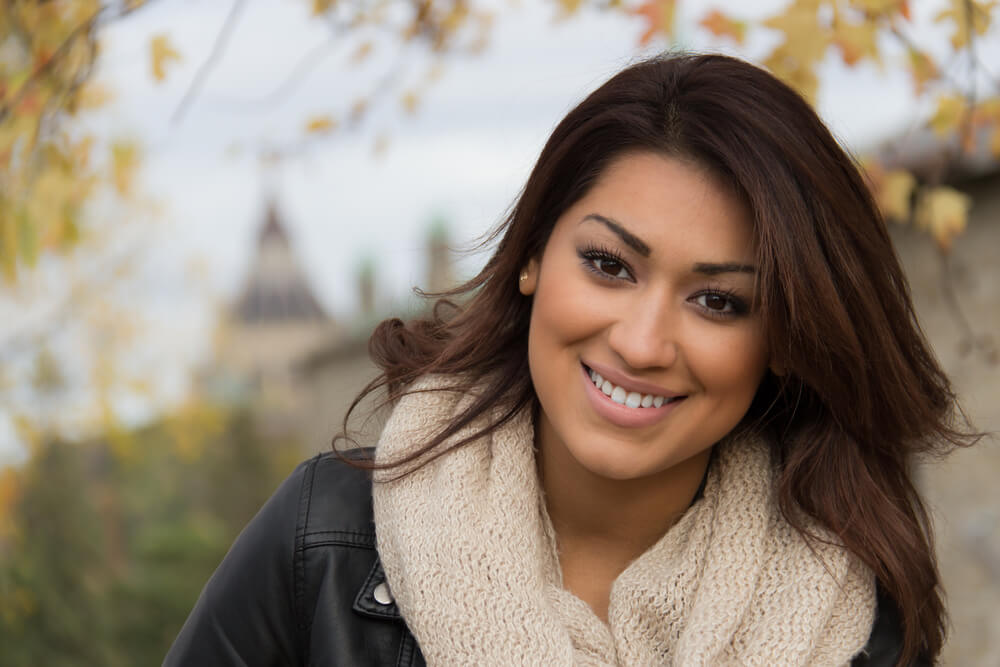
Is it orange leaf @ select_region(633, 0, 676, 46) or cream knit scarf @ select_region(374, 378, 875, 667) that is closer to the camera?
cream knit scarf @ select_region(374, 378, 875, 667)

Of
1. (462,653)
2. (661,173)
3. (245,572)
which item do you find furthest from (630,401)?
(245,572)

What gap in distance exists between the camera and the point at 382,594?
86.5 inches

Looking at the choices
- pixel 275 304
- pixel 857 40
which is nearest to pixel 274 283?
pixel 275 304

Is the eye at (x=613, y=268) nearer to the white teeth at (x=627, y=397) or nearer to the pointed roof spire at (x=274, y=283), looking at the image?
the white teeth at (x=627, y=397)

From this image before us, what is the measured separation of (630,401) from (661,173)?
0.42 m

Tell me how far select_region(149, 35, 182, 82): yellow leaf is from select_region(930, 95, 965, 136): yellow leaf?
6.42ft

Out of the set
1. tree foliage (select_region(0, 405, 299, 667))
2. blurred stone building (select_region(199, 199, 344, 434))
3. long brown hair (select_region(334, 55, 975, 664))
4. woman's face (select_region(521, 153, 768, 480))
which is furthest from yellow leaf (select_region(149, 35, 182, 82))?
blurred stone building (select_region(199, 199, 344, 434))

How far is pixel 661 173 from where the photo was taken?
6.88ft

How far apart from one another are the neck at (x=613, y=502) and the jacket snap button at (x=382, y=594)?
409mm

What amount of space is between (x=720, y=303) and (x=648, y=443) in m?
0.29

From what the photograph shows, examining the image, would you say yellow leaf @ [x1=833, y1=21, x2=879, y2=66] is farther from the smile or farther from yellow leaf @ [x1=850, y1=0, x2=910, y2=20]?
the smile

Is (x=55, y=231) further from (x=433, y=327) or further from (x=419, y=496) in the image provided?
(x=419, y=496)

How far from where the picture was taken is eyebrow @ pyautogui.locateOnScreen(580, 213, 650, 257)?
204 cm

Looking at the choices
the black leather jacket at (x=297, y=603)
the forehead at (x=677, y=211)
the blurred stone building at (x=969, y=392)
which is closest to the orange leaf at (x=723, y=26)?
the forehead at (x=677, y=211)
